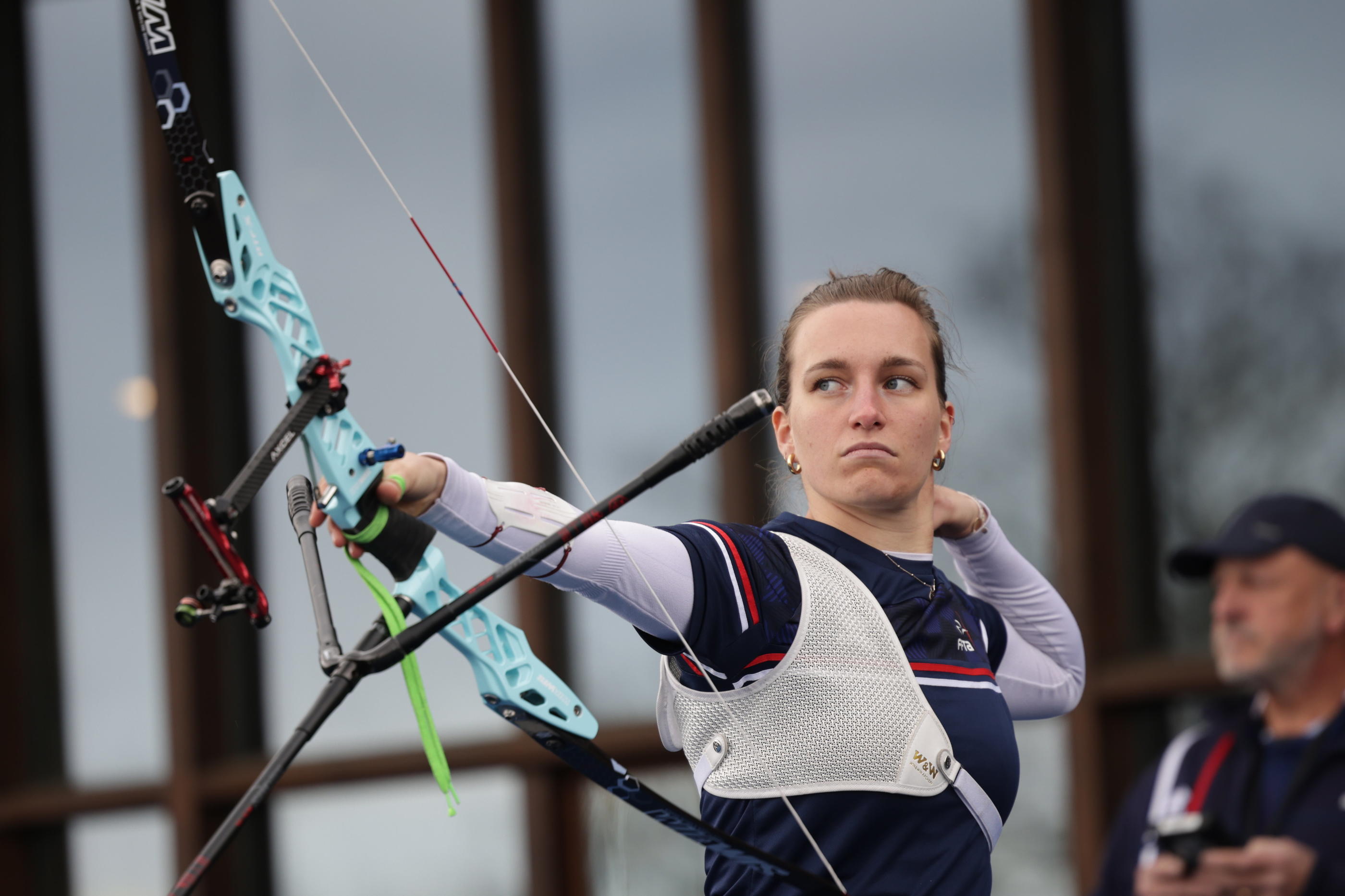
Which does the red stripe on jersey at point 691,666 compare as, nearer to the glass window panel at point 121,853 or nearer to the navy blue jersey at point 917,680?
the navy blue jersey at point 917,680

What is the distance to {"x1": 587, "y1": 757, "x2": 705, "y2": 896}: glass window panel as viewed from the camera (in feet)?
12.5

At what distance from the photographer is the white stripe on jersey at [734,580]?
141 cm

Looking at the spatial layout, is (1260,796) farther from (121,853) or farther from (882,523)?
(121,853)

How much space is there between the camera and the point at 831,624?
146 cm

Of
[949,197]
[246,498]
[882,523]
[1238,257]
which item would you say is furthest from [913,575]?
[949,197]

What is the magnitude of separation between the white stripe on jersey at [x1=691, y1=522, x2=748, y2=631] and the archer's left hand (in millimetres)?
370

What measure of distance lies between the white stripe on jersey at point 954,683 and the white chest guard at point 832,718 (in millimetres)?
16

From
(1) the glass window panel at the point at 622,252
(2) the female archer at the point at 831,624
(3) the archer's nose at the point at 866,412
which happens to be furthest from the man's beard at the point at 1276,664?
(1) the glass window panel at the point at 622,252

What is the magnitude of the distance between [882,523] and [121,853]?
3737mm

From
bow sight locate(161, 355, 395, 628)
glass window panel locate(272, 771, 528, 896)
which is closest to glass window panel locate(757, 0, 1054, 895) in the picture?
glass window panel locate(272, 771, 528, 896)

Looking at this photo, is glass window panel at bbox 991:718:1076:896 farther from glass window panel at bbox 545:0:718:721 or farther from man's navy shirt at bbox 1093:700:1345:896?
man's navy shirt at bbox 1093:700:1345:896

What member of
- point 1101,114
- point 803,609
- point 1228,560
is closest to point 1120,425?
point 1101,114

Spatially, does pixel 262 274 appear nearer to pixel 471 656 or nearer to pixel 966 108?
pixel 471 656

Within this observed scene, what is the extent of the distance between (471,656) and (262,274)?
17.0 inches
